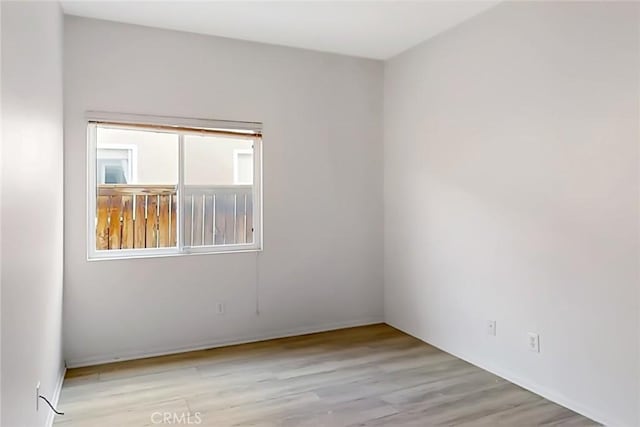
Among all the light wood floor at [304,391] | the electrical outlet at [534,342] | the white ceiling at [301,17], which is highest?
the white ceiling at [301,17]

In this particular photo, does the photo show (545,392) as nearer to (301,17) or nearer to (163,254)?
(163,254)

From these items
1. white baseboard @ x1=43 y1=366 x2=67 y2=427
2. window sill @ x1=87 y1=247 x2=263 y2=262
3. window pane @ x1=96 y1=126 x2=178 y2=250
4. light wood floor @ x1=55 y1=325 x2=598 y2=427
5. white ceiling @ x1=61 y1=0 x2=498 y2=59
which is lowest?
light wood floor @ x1=55 y1=325 x2=598 y2=427

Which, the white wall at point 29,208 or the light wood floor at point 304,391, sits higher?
the white wall at point 29,208

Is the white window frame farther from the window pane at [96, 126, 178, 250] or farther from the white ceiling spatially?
the white ceiling

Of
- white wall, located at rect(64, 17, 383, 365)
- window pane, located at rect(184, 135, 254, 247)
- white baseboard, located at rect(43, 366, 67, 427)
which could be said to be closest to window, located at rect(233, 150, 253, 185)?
window pane, located at rect(184, 135, 254, 247)

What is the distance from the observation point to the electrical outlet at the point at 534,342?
114 inches

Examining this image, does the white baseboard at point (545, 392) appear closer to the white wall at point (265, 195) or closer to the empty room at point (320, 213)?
the empty room at point (320, 213)

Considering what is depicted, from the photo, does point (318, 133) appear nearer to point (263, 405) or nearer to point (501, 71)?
point (501, 71)

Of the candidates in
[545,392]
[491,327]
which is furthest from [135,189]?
[545,392]

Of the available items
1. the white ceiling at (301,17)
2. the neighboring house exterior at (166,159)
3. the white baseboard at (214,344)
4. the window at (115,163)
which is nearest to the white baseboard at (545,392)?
A: the white baseboard at (214,344)

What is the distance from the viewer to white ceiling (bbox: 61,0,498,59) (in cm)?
313

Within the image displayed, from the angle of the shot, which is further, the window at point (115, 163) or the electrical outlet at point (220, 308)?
the electrical outlet at point (220, 308)

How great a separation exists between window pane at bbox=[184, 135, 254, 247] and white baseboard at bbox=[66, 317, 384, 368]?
842 mm

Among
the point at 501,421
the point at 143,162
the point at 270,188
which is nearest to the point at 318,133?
the point at 270,188
